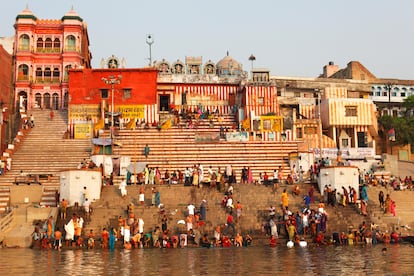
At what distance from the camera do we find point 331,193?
2661 centimetres

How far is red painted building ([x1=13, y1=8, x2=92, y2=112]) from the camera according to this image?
170ft

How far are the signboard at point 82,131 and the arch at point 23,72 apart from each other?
536 inches

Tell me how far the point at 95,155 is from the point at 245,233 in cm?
1267

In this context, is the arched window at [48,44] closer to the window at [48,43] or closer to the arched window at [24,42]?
the window at [48,43]

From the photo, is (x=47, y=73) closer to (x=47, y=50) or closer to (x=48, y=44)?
(x=47, y=50)

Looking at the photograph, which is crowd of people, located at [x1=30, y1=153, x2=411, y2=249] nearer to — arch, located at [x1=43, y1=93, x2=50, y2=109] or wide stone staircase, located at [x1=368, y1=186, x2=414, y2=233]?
wide stone staircase, located at [x1=368, y1=186, x2=414, y2=233]

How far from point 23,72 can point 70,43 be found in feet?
15.7

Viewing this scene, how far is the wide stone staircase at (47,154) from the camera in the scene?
107 feet

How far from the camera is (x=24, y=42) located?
2082 inches

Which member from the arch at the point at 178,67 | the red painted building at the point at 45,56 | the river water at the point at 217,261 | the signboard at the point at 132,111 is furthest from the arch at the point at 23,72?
the river water at the point at 217,261

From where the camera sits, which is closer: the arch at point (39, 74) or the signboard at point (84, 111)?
the signboard at point (84, 111)

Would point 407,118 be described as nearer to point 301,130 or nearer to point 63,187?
point 301,130

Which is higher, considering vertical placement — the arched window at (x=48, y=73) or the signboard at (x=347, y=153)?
the arched window at (x=48, y=73)

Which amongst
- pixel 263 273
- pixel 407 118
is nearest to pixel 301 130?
pixel 407 118
